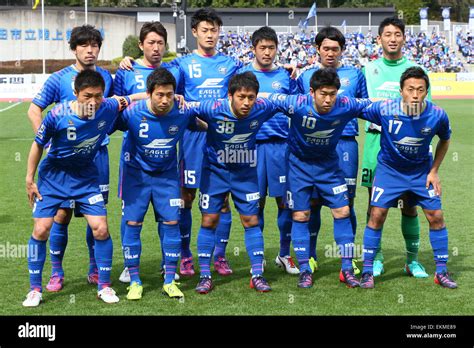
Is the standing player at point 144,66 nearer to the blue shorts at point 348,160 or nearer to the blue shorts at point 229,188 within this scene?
the blue shorts at point 229,188

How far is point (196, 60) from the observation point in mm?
7547

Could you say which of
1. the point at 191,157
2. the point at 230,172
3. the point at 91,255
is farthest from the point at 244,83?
the point at 91,255

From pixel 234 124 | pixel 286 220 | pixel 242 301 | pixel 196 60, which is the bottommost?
pixel 242 301

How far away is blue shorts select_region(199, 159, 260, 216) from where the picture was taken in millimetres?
6910

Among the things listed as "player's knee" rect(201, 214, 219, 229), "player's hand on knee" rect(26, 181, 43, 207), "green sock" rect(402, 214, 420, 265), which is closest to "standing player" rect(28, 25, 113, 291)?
"player's hand on knee" rect(26, 181, 43, 207)

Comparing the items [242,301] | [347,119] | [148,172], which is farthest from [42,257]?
[347,119]

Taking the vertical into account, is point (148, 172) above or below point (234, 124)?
below

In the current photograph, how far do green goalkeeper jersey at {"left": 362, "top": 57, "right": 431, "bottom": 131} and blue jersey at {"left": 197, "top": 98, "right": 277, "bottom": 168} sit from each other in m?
1.36

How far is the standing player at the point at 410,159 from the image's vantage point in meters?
6.70

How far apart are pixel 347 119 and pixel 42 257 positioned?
3.01 m

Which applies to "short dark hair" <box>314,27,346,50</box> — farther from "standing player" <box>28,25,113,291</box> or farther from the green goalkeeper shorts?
"standing player" <box>28,25,113,291</box>

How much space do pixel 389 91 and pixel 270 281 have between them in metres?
2.27
